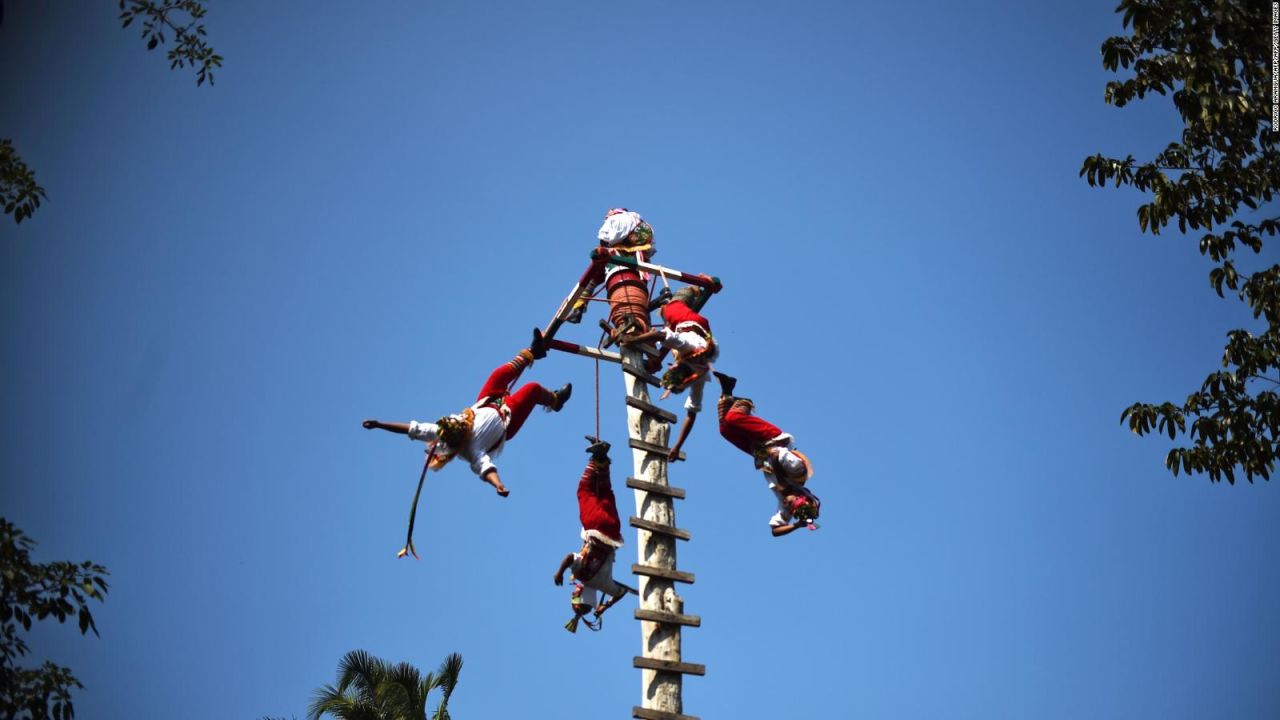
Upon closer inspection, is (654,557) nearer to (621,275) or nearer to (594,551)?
(594,551)

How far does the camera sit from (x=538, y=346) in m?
11.6

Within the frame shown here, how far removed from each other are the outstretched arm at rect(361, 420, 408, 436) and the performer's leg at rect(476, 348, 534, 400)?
79cm

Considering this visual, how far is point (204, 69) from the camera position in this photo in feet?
32.6

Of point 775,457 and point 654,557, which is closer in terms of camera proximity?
point 654,557

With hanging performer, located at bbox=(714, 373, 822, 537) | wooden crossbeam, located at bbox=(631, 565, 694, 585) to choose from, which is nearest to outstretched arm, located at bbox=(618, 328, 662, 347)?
hanging performer, located at bbox=(714, 373, 822, 537)

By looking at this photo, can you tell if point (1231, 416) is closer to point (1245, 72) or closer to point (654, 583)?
point (1245, 72)

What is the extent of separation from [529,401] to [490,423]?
0.52 meters

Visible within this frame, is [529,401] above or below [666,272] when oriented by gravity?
below

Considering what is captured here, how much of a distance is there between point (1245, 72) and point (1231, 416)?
9.32 feet

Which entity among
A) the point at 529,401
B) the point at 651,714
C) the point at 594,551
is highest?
the point at 529,401

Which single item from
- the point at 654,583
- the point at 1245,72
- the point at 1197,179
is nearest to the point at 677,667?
the point at 654,583

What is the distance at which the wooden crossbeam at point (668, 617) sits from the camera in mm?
10367

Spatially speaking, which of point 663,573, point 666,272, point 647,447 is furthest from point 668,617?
point 666,272

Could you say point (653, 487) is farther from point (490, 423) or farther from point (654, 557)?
point (490, 423)
